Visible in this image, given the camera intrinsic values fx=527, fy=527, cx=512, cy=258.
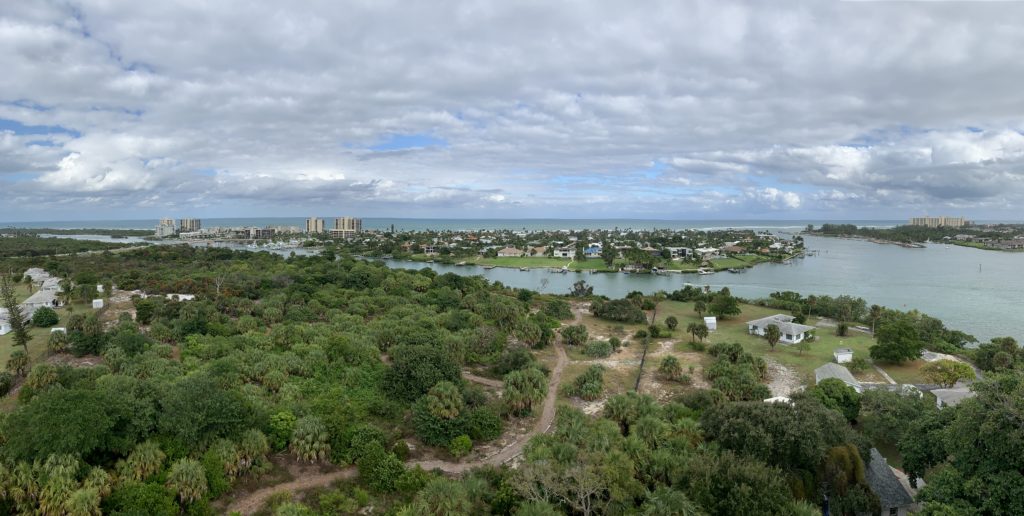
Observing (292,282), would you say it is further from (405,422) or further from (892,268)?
(892,268)

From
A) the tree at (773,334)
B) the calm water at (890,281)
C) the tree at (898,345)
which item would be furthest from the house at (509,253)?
the tree at (898,345)

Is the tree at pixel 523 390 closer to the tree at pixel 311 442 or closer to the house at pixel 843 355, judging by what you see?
the tree at pixel 311 442

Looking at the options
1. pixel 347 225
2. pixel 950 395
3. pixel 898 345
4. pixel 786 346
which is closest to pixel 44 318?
pixel 786 346

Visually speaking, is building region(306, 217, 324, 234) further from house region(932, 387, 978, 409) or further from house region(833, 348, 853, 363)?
house region(932, 387, 978, 409)

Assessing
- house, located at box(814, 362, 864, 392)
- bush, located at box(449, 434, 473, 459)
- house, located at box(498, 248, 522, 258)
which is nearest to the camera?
bush, located at box(449, 434, 473, 459)

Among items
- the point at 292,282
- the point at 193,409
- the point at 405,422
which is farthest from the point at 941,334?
the point at 292,282

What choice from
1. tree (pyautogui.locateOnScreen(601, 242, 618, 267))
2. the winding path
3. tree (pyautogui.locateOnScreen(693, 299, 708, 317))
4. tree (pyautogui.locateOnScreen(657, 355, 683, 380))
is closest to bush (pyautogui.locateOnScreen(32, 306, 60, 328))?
the winding path

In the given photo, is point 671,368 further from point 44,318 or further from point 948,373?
point 44,318
